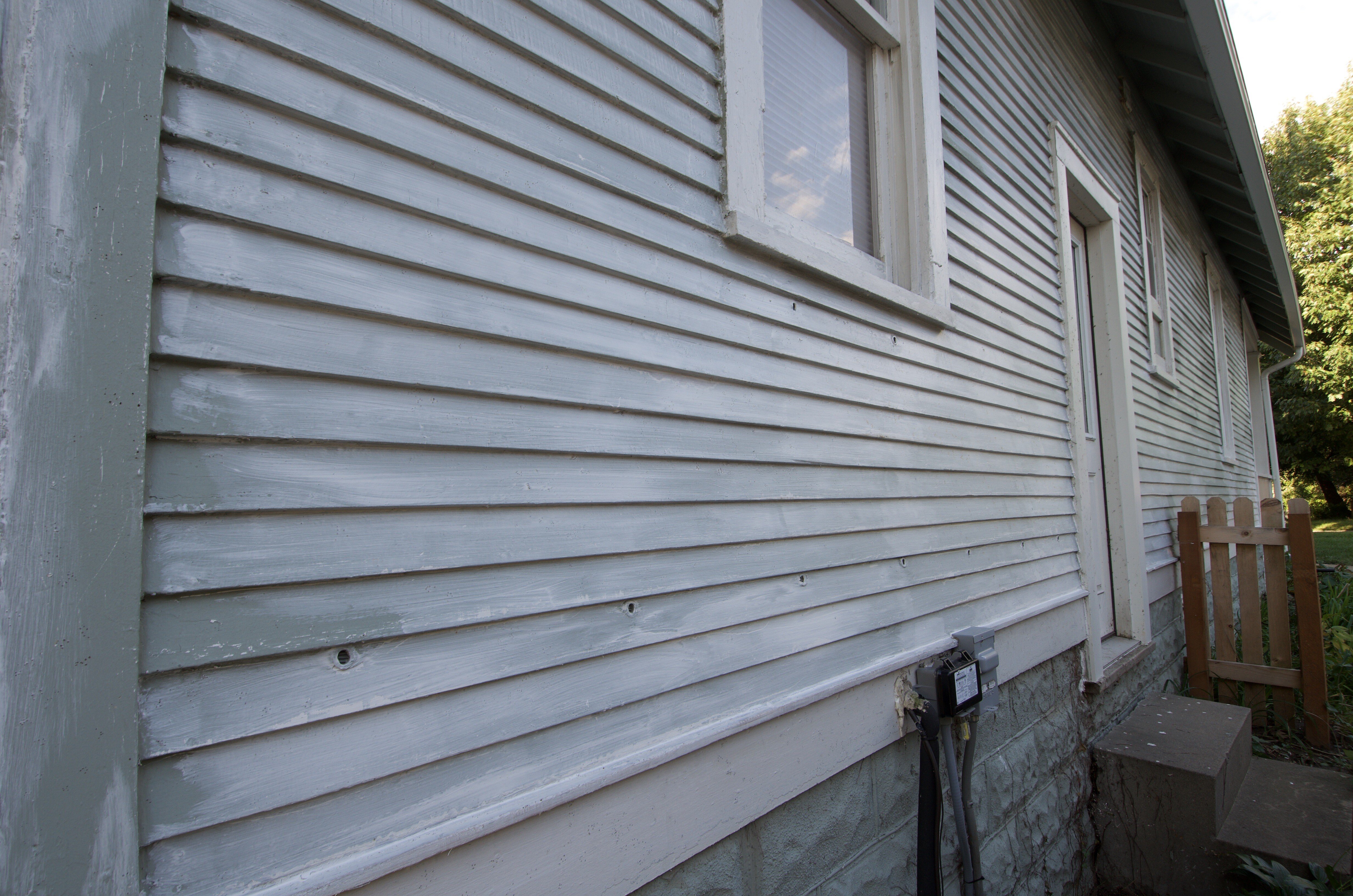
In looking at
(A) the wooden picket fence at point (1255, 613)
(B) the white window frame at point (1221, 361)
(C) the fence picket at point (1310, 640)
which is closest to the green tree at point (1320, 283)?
(B) the white window frame at point (1221, 361)

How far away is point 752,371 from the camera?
1.81 metres

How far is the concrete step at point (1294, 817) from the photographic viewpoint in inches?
115

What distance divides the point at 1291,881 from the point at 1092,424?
2.72m

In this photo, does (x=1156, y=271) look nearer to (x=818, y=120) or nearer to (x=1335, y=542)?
(x=818, y=120)

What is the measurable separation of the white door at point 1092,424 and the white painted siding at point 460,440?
9.92 feet

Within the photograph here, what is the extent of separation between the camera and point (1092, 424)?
4.70m

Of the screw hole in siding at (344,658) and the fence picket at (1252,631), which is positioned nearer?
the screw hole in siding at (344,658)

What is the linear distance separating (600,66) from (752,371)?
782 millimetres

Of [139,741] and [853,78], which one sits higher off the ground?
[853,78]

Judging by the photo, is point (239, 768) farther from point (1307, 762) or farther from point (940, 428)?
point (1307, 762)

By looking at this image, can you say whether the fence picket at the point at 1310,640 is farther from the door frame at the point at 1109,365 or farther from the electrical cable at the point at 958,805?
the electrical cable at the point at 958,805

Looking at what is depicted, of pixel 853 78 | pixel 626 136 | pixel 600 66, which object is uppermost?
pixel 853 78

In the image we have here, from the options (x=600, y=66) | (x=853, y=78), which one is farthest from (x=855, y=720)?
(x=853, y=78)

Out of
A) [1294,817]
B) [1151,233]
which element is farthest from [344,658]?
[1151,233]
